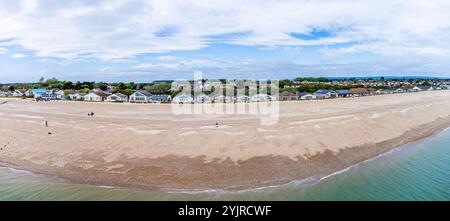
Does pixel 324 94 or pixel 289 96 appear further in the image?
pixel 324 94

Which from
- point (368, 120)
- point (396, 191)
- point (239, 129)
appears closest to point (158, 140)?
point (239, 129)

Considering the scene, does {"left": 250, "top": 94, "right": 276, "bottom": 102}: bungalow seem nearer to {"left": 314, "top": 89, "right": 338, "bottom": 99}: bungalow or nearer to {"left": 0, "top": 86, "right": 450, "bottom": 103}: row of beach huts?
{"left": 0, "top": 86, "right": 450, "bottom": 103}: row of beach huts

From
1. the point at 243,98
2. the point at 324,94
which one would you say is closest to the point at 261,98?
the point at 243,98

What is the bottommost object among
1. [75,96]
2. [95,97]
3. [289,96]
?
[95,97]

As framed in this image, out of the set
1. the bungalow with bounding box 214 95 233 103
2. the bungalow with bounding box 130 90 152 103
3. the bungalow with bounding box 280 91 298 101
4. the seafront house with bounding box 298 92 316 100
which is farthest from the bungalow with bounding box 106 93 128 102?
the seafront house with bounding box 298 92 316 100

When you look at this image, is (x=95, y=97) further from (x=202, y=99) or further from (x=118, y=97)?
(x=202, y=99)

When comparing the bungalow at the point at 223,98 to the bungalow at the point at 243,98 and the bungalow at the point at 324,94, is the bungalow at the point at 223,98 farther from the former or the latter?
the bungalow at the point at 324,94

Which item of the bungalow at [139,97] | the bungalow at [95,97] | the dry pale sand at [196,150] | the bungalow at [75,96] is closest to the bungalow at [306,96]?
the bungalow at [139,97]
